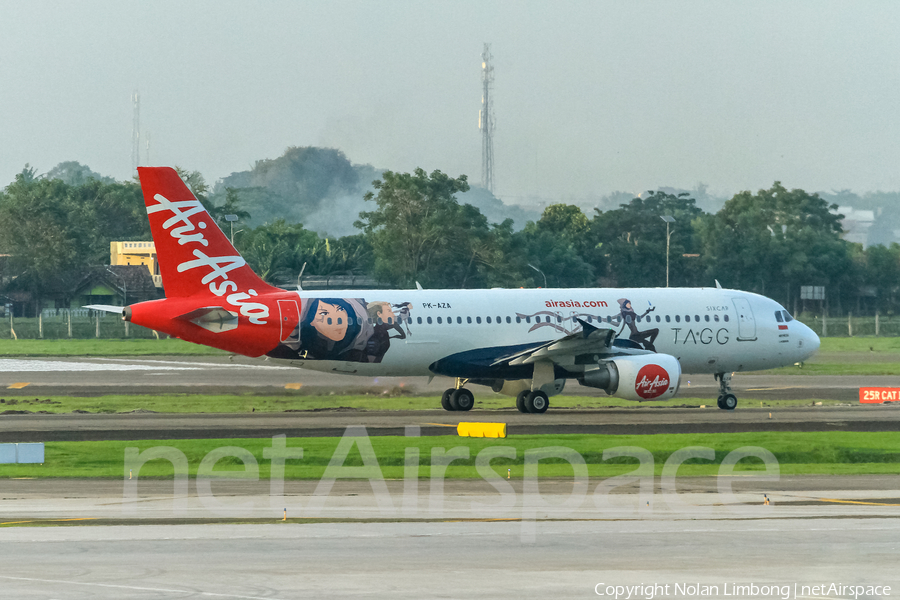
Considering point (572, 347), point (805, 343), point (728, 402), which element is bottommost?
point (728, 402)

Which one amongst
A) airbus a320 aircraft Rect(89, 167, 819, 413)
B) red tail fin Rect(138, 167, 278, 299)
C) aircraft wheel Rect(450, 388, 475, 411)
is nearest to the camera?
red tail fin Rect(138, 167, 278, 299)

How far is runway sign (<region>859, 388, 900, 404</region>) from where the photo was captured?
4359cm

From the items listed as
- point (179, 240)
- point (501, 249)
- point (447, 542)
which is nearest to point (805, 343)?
point (179, 240)

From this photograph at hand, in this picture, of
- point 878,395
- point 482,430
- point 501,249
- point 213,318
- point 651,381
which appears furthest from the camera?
point 501,249

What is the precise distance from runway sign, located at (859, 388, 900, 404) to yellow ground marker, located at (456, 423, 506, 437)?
1894 centimetres

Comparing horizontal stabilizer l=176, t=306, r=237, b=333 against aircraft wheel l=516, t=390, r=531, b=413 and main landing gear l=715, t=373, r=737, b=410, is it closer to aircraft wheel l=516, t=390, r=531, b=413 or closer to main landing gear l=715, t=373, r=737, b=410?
aircraft wheel l=516, t=390, r=531, b=413

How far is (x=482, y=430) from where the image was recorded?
1225 inches

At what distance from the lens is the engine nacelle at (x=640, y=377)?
37844 millimetres

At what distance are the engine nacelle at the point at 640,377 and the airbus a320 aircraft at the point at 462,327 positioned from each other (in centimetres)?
5

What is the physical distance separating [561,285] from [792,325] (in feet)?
205

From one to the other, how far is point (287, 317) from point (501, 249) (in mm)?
59056

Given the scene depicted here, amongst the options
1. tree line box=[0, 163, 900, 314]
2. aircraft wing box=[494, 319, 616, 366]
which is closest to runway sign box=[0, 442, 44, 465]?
aircraft wing box=[494, 319, 616, 366]

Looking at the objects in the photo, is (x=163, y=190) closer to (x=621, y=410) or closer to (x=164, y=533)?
(x=621, y=410)

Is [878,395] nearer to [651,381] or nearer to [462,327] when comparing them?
[651,381]
